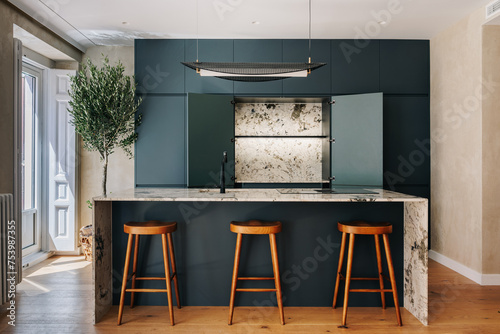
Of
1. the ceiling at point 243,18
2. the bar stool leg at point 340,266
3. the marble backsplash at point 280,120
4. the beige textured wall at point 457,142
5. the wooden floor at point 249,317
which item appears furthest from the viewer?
the marble backsplash at point 280,120

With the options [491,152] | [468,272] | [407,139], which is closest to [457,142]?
[491,152]

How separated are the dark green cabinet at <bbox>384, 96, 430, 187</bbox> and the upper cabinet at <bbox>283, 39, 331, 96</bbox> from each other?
866mm

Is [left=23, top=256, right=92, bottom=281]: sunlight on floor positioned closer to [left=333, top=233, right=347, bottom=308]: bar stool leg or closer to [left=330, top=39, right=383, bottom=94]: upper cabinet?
[left=333, top=233, right=347, bottom=308]: bar stool leg

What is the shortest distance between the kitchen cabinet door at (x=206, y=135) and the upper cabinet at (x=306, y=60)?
34.1 inches

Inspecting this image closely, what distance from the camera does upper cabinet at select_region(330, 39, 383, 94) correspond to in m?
4.68

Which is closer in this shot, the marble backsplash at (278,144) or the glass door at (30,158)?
the glass door at (30,158)

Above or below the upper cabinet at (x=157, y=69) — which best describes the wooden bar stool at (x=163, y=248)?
below

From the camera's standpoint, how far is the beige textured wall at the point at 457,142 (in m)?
3.82

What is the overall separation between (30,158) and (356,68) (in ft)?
14.6

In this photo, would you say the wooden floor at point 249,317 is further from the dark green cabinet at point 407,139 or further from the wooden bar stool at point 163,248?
the dark green cabinet at point 407,139

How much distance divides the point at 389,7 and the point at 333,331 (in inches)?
128

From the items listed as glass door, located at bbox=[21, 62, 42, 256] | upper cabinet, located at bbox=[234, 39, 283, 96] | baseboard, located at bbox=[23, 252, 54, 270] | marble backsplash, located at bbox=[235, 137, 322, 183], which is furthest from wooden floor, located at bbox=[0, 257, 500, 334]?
upper cabinet, located at bbox=[234, 39, 283, 96]

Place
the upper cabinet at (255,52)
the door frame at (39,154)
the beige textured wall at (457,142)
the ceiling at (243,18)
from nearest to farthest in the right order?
the ceiling at (243,18)
the beige textured wall at (457,142)
the upper cabinet at (255,52)
the door frame at (39,154)

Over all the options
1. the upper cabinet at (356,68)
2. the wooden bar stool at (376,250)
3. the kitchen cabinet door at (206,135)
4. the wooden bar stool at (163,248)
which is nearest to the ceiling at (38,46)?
the kitchen cabinet door at (206,135)
